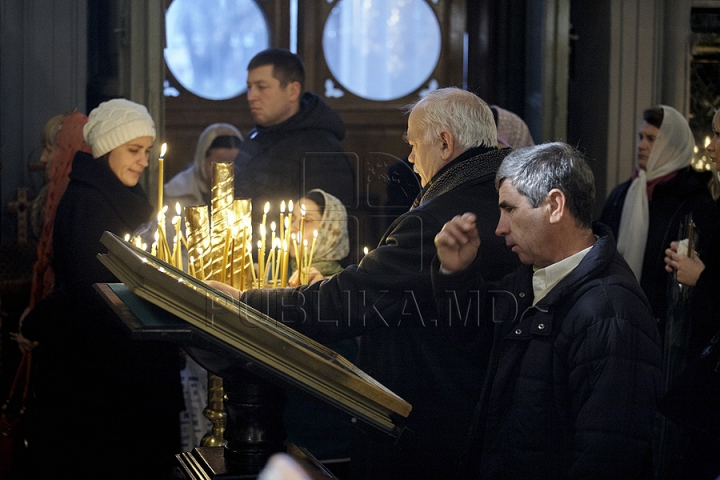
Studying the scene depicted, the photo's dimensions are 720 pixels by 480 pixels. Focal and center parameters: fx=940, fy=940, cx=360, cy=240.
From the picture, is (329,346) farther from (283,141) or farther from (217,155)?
(217,155)

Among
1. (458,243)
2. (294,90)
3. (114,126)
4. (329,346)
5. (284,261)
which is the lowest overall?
(329,346)

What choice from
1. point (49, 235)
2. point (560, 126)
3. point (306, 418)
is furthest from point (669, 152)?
point (49, 235)

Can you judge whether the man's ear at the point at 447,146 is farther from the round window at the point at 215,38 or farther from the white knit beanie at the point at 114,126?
the round window at the point at 215,38

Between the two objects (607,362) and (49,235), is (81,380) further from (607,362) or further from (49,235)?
(607,362)

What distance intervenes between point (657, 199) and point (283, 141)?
1628mm

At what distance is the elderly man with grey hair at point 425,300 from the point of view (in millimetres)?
2307

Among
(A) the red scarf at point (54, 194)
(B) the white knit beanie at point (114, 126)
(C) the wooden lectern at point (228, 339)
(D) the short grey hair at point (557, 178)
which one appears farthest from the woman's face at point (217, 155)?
(C) the wooden lectern at point (228, 339)

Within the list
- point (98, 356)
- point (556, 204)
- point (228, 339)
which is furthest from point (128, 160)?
point (228, 339)

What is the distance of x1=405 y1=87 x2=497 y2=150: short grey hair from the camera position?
240 centimetres

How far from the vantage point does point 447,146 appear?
7.91ft

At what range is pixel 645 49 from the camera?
4.91 metres

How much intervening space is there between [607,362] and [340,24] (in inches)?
176

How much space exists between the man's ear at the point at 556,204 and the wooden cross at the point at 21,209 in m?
3.25

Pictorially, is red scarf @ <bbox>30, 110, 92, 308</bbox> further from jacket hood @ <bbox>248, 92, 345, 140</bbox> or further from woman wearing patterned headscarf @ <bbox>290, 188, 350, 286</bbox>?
woman wearing patterned headscarf @ <bbox>290, 188, 350, 286</bbox>
